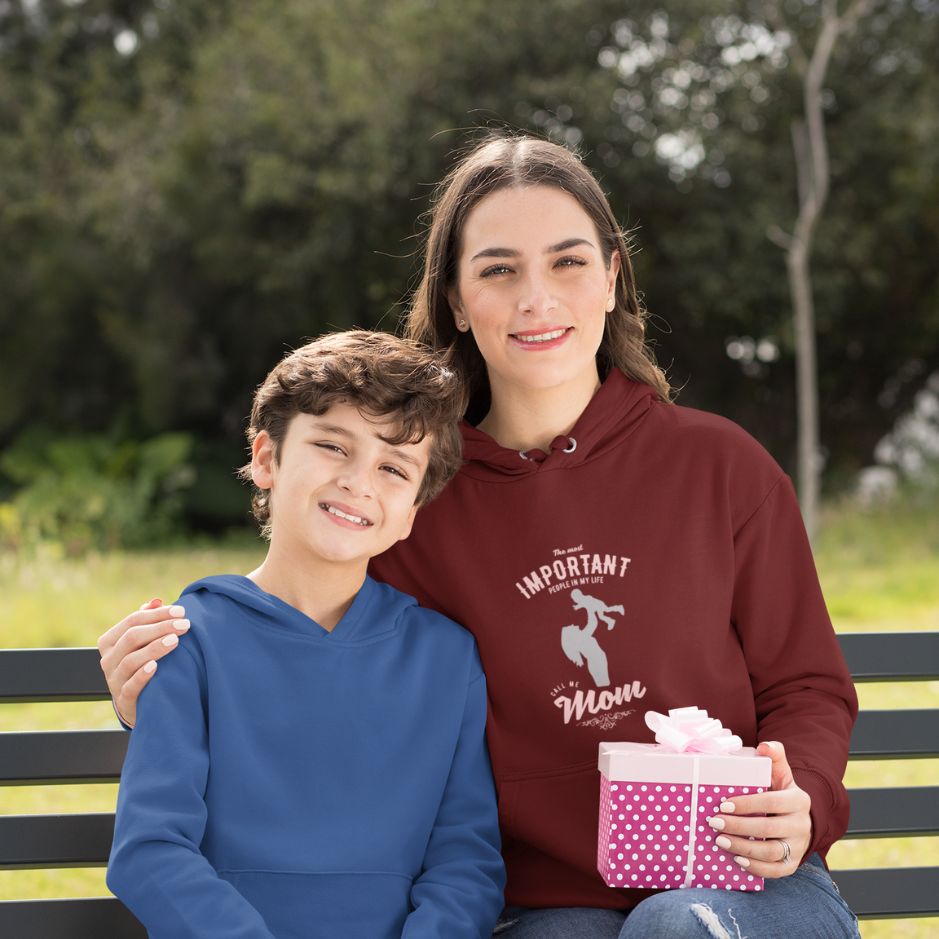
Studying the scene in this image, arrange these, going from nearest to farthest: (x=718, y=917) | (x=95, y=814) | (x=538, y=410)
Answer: (x=718, y=917) < (x=95, y=814) < (x=538, y=410)

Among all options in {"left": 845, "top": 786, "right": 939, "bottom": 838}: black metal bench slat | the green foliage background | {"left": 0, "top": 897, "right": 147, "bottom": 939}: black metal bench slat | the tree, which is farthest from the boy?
the tree

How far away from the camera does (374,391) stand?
187 cm

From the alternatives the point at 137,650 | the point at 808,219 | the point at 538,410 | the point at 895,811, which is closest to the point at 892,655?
the point at 895,811

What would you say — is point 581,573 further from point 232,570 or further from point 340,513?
point 232,570

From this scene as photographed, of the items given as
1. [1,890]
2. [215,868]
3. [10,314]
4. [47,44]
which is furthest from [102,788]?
[47,44]

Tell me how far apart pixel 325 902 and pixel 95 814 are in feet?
1.84

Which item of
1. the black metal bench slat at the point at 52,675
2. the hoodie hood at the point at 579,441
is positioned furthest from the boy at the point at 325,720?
the black metal bench slat at the point at 52,675

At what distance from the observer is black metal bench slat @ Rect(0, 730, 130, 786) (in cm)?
200

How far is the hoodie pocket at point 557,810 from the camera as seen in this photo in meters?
1.84

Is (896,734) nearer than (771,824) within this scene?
No

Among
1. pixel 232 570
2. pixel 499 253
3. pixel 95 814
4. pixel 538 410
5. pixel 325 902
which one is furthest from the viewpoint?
pixel 232 570

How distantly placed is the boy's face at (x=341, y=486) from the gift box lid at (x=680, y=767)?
61cm

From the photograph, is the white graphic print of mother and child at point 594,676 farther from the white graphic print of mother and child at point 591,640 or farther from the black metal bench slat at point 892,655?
the black metal bench slat at point 892,655

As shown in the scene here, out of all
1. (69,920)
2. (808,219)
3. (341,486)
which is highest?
(808,219)
